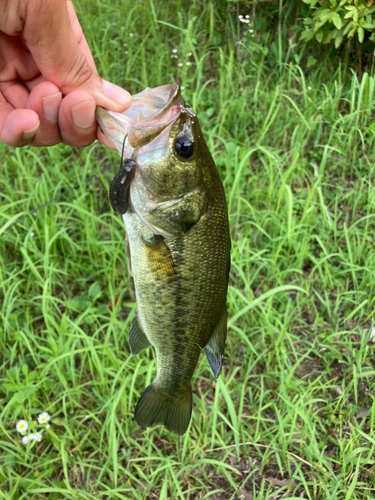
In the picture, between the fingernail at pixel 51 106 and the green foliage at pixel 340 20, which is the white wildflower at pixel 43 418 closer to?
the fingernail at pixel 51 106

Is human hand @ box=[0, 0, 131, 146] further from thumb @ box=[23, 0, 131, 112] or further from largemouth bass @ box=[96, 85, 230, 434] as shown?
largemouth bass @ box=[96, 85, 230, 434]

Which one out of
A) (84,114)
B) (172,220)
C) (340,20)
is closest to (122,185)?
(172,220)

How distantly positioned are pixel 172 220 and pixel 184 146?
239 millimetres

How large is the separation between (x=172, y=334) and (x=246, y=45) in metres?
3.28

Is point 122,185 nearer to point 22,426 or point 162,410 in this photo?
point 162,410

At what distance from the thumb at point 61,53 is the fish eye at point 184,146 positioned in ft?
0.93

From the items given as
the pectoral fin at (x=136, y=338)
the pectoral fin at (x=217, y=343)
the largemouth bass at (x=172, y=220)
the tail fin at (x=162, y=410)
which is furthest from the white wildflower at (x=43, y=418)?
the pectoral fin at (x=217, y=343)

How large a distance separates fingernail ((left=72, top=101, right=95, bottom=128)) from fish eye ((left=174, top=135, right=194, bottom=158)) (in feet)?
1.33

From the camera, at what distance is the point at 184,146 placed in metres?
1.32

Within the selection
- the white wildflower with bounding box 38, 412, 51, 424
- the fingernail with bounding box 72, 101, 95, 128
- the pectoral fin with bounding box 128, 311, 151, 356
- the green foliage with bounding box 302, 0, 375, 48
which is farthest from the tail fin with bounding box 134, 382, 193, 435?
the green foliage with bounding box 302, 0, 375, 48

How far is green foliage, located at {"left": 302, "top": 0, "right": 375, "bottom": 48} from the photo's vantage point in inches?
128

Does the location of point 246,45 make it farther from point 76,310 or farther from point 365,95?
point 76,310

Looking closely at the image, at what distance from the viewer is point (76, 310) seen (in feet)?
8.27

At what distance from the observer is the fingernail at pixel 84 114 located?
1.49 m
